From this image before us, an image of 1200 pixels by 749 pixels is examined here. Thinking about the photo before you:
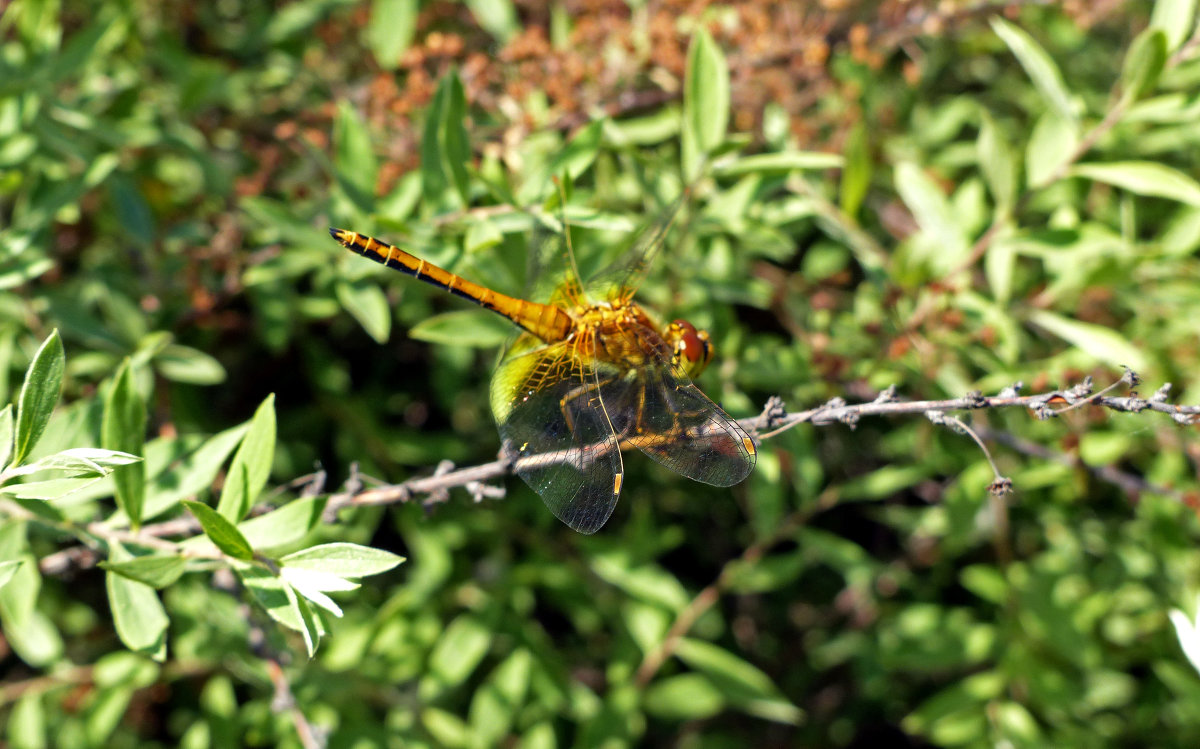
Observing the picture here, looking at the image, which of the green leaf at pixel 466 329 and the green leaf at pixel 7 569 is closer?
the green leaf at pixel 7 569

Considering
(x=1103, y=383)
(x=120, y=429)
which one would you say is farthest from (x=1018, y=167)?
(x=120, y=429)

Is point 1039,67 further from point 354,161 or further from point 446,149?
point 354,161

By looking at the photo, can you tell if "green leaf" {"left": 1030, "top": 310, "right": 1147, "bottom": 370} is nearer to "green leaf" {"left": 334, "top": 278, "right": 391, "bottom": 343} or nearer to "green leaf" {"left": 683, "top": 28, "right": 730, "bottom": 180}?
Result: "green leaf" {"left": 683, "top": 28, "right": 730, "bottom": 180}

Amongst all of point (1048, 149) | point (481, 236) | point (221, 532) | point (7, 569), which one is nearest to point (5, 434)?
point (7, 569)

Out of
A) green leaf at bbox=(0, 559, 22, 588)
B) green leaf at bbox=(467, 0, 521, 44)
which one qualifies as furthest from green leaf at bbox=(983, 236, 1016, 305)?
green leaf at bbox=(0, 559, 22, 588)

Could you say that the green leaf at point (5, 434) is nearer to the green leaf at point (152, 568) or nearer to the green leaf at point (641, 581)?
the green leaf at point (152, 568)

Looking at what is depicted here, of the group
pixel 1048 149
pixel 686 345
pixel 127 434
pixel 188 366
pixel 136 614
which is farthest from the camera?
pixel 1048 149

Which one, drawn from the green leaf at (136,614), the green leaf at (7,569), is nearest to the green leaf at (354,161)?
the green leaf at (136,614)
